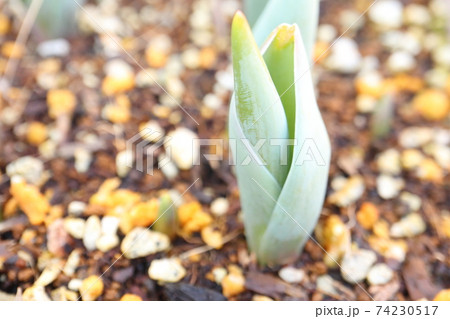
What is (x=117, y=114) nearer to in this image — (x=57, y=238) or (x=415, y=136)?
(x=57, y=238)

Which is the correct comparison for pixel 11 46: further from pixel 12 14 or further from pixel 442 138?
pixel 442 138

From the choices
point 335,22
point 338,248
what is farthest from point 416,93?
point 338,248

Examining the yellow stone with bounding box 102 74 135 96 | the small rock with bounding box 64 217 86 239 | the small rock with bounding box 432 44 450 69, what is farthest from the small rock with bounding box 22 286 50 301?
the small rock with bounding box 432 44 450 69

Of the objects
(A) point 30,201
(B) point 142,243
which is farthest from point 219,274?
(A) point 30,201

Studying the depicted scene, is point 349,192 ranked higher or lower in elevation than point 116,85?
lower

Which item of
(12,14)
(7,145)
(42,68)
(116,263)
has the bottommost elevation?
(116,263)
